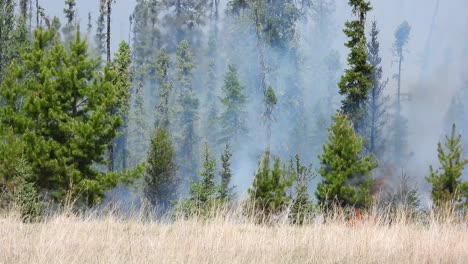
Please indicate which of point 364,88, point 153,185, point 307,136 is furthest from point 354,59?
point 307,136

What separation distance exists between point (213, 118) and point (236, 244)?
57253 millimetres

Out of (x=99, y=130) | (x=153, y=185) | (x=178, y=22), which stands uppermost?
(x=178, y=22)

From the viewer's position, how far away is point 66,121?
21.9 meters

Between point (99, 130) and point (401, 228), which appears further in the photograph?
point (99, 130)

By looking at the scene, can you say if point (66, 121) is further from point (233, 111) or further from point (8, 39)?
point (233, 111)

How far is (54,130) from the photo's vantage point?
22.0 metres

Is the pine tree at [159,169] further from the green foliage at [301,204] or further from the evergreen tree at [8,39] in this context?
the green foliage at [301,204]

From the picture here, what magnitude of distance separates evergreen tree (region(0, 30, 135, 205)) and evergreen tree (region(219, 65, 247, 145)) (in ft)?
111

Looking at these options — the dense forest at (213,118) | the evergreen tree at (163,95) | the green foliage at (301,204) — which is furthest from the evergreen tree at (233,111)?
the green foliage at (301,204)

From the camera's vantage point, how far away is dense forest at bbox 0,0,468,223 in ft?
69.1

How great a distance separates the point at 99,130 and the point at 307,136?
48.0 m

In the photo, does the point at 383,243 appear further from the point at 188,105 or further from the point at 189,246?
the point at 188,105

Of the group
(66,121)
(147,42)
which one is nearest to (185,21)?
(147,42)

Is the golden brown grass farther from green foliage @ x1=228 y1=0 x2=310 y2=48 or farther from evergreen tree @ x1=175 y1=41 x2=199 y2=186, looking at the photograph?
evergreen tree @ x1=175 y1=41 x2=199 y2=186
